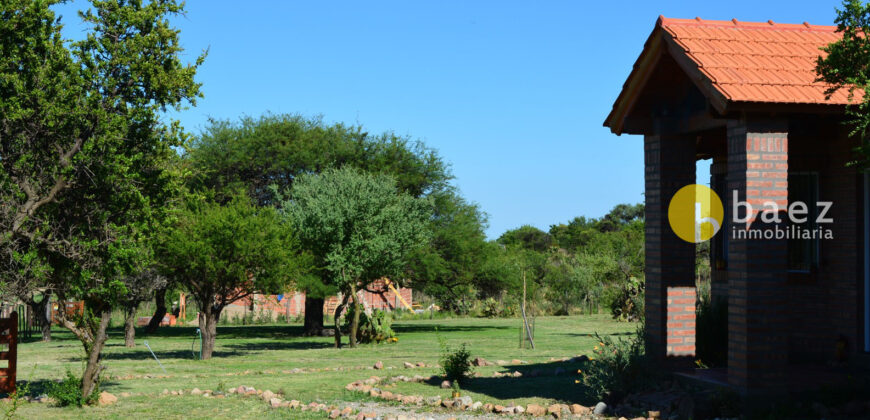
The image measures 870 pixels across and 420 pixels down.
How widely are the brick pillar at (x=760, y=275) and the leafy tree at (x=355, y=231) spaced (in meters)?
16.6

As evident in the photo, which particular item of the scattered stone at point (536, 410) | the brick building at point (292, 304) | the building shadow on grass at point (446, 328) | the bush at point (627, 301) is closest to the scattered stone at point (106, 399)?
the scattered stone at point (536, 410)

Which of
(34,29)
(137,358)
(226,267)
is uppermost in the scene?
(34,29)

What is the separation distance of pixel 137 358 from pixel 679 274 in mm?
16944

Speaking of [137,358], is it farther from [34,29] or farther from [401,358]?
[34,29]

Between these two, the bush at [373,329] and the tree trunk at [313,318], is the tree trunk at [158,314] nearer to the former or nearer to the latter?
the tree trunk at [313,318]

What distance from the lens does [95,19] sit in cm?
1368

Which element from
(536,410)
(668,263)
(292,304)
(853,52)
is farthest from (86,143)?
(292,304)

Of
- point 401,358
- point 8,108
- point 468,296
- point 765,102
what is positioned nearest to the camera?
point 765,102

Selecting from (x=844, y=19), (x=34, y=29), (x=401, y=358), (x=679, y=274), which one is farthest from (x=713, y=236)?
(x=34, y=29)

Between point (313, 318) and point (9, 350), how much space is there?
20891mm

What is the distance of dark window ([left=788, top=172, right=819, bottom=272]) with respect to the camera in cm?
1387

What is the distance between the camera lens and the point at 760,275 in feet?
34.8

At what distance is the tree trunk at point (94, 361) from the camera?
549 inches

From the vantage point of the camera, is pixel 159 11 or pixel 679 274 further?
pixel 159 11
